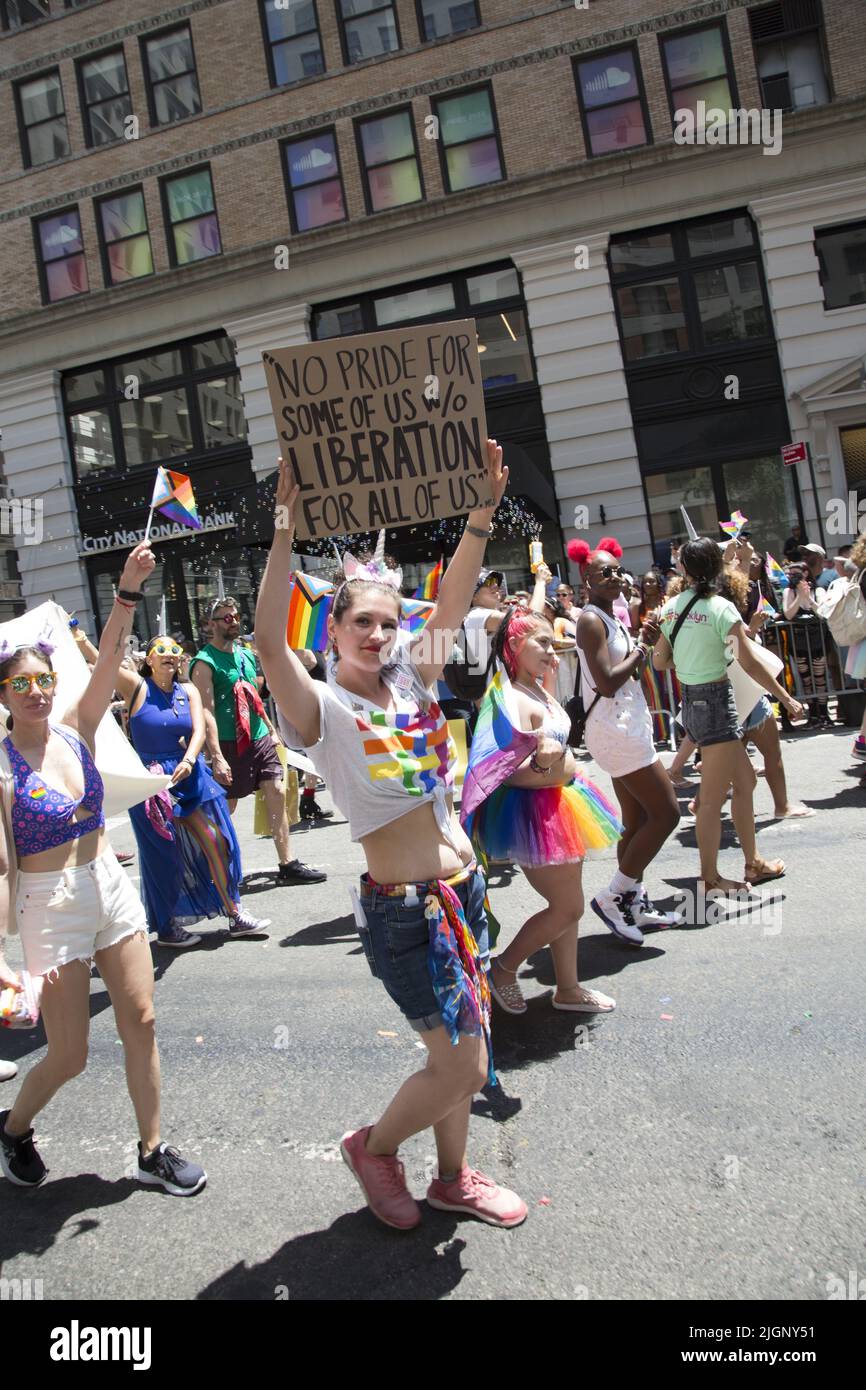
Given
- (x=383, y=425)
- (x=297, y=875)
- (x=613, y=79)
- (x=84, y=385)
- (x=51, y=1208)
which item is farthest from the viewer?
(x=84, y=385)

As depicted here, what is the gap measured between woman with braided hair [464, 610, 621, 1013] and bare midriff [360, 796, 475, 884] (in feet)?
4.16

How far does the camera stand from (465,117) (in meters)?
18.5

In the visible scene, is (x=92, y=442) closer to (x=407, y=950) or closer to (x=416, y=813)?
(x=416, y=813)

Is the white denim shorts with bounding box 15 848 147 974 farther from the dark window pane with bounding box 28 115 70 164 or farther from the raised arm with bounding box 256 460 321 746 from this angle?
the dark window pane with bounding box 28 115 70 164

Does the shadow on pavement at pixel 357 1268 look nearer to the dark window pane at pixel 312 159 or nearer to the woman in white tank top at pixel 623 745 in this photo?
the woman in white tank top at pixel 623 745

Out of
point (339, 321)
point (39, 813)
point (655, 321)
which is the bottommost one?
point (39, 813)

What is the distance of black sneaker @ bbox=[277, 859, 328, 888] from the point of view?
7.45 m

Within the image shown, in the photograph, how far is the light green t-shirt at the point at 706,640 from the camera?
18.5ft

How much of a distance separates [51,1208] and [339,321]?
726 inches

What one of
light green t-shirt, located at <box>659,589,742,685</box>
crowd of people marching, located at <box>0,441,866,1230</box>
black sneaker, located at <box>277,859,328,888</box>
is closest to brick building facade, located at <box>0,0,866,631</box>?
black sneaker, located at <box>277,859,328,888</box>

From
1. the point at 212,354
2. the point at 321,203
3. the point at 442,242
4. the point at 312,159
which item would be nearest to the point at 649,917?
the point at 442,242

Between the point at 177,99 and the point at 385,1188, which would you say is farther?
the point at 177,99

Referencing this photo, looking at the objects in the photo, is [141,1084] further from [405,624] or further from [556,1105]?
[405,624]
